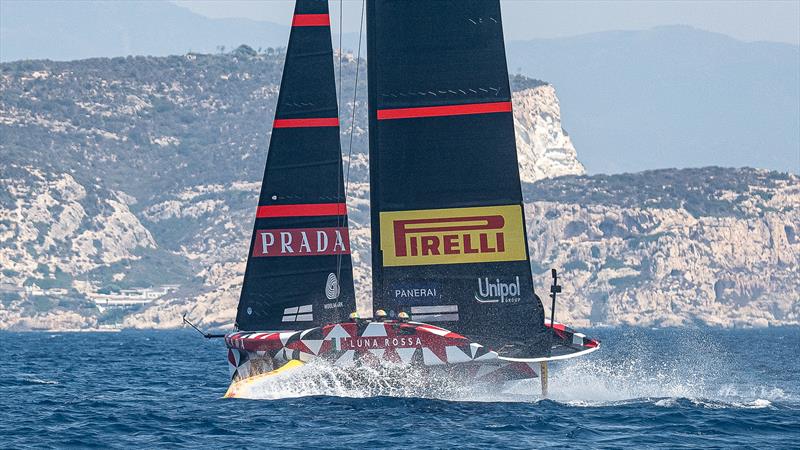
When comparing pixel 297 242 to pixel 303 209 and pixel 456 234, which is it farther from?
pixel 456 234

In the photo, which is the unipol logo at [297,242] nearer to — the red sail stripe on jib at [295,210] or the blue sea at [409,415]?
the red sail stripe on jib at [295,210]

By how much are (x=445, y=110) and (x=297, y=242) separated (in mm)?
5075

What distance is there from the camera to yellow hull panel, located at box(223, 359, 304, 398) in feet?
94.2

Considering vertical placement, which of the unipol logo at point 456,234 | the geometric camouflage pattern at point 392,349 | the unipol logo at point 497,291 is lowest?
the geometric camouflage pattern at point 392,349

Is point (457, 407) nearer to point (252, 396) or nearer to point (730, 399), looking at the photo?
point (252, 396)

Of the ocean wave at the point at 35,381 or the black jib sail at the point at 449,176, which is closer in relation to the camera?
the black jib sail at the point at 449,176

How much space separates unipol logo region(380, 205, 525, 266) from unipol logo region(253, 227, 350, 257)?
316 centimetres

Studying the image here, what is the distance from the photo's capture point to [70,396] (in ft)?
109

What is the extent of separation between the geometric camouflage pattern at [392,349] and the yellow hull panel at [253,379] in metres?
0.12

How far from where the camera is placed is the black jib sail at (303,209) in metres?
31.0

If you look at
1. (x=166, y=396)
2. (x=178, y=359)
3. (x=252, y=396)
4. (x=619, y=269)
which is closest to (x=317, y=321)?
(x=252, y=396)

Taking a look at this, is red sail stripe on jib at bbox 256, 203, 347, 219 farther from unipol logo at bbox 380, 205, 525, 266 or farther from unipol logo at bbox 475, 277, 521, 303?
unipol logo at bbox 475, 277, 521, 303

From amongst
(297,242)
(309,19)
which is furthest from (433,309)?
(309,19)

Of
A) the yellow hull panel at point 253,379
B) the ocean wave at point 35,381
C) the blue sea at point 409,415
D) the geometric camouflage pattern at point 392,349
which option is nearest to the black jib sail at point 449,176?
the geometric camouflage pattern at point 392,349
